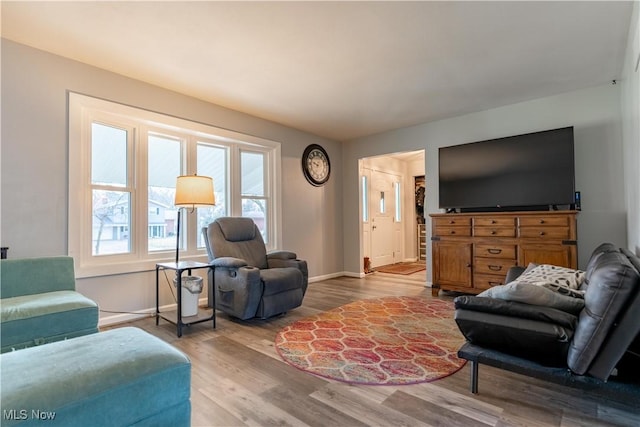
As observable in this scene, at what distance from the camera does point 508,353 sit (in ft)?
5.54

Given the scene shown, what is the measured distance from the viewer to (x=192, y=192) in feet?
9.75

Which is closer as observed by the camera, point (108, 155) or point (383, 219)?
point (108, 155)

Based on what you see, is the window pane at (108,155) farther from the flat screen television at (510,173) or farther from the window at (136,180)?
the flat screen television at (510,173)

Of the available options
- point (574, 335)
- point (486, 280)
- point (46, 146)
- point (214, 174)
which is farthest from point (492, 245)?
point (46, 146)

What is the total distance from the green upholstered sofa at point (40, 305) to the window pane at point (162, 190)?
1.06 meters

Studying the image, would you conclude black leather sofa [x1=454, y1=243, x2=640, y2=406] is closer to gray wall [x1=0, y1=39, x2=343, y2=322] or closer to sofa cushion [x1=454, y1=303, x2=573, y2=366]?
sofa cushion [x1=454, y1=303, x2=573, y2=366]

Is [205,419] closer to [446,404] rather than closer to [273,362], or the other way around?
[273,362]

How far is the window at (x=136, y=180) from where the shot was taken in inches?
115

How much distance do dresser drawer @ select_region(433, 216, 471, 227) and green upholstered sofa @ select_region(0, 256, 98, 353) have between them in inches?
143

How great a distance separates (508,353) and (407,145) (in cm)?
369

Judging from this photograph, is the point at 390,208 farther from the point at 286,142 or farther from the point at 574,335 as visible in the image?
the point at 574,335

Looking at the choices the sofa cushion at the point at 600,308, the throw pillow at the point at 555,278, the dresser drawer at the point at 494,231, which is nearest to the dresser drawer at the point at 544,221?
the dresser drawer at the point at 494,231

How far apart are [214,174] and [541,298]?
11.8 ft

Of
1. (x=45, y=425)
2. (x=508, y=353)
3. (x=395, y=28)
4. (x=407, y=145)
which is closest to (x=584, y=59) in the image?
(x=395, y=28)
